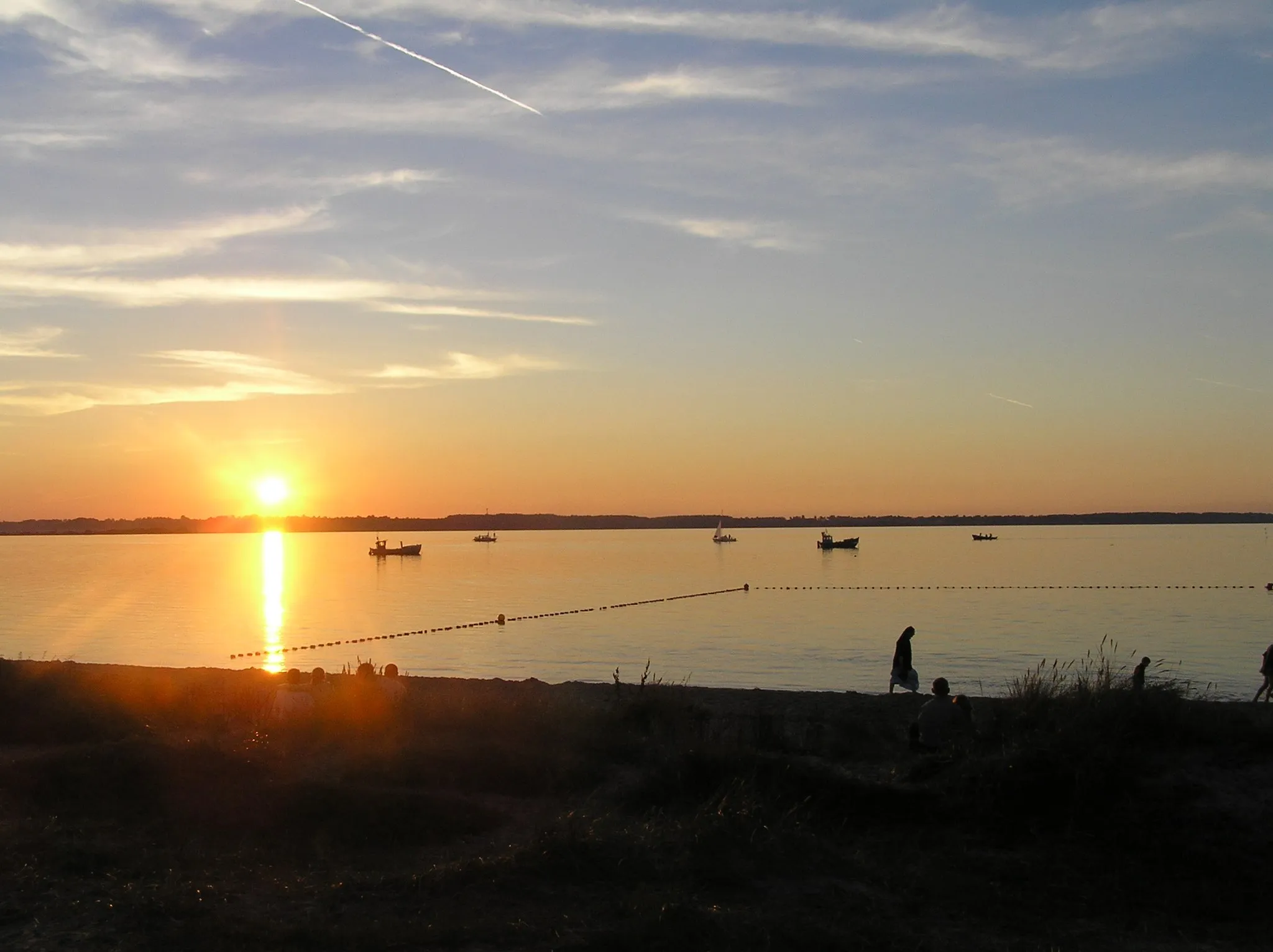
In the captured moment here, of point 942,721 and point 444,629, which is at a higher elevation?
point 942,721

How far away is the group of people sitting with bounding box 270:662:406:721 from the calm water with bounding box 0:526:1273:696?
44.4ft

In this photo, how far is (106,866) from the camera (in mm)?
9531

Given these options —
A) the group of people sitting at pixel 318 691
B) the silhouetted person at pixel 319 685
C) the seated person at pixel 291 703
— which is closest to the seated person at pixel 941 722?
the group of people sitting at pixel 318 691

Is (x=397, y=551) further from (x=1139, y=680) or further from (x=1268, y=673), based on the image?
(x=1139, y=680)

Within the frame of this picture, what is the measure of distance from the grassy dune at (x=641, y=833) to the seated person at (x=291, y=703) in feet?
1.46

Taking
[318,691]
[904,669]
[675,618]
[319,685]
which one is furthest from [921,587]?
[318,691]

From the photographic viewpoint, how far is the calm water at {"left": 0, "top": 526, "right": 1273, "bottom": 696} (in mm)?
37406

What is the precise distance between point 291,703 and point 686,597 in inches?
2114

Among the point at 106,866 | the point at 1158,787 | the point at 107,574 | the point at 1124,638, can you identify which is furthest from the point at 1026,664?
the point at 107,574

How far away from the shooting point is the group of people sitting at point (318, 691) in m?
16.9

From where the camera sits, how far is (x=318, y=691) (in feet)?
62.1

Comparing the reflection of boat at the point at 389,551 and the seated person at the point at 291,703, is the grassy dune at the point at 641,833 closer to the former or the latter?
the seated person at the point at 291,703

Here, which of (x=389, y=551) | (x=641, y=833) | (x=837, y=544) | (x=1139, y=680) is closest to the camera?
(x=641, y=833)

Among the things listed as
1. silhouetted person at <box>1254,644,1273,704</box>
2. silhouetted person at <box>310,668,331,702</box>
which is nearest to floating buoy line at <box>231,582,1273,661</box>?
silhouetted person at <box>310,668,331,702</box>
